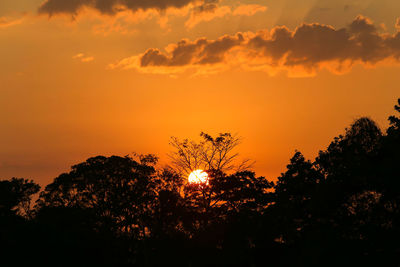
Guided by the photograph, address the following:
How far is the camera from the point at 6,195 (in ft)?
245

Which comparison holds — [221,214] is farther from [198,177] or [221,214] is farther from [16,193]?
[16,193]

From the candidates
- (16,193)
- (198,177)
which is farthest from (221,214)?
(16,193)

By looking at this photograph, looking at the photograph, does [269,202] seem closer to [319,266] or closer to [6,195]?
[319,266]

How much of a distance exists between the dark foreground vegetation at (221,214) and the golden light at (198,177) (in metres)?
0.65

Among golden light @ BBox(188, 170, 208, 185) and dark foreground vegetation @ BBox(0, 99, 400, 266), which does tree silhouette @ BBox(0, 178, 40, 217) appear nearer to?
dark foreground vegetation @ BBox(0, 99, 400, 266)

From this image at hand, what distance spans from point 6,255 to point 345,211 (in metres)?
33.4

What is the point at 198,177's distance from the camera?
208ft

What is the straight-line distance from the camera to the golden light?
62875 mm

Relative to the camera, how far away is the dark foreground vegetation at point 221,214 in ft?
135

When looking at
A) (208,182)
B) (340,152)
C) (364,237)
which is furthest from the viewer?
(208,182)

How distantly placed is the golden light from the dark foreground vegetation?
0.65 m

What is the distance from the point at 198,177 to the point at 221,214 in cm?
559

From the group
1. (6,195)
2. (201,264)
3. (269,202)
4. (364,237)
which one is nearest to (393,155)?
(364,237)

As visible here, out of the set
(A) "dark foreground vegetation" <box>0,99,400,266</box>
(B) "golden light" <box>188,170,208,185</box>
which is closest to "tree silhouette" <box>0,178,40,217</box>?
(A) "dark foreground vegetation" <box>0,99,400,266</box>
